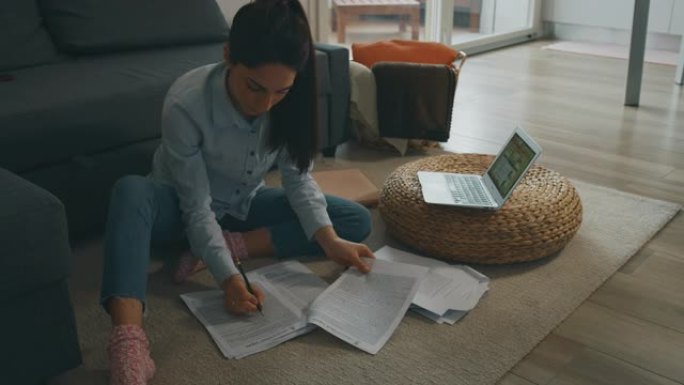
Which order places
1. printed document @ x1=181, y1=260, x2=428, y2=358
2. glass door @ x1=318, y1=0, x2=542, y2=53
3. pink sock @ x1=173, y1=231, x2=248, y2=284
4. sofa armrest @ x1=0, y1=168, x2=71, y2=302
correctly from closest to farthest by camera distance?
sofa armrest @ x1=0, y1=168, x2=71, y2=302 < printed document @ x1=181, y1=260, x2=428, y2=358 < pink sock @ x1=173, y1=231, x2=248, y2=284 < glass door @ x1=318, y1=0, x2=542, y2=53

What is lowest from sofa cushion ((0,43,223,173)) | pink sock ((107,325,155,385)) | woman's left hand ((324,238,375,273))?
pink sock ((107,325,155,385))

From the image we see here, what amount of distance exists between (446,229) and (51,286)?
3.05ft

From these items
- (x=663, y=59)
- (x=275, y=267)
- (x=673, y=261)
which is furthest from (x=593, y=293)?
(x=663, y=59)

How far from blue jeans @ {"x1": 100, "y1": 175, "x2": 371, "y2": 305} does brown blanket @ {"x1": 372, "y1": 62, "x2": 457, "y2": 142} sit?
85 cm

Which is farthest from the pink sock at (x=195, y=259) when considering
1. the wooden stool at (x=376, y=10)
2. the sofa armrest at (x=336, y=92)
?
the wooden stool at (x=376, y=10)

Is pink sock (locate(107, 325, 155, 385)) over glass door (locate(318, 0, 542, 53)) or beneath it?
beneath

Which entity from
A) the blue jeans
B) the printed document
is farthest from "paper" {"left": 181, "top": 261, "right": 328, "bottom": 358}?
the blue jeans

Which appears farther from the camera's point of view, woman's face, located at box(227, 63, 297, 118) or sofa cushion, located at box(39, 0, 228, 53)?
sofa cushion, located at box(39, 0, 228, 53)

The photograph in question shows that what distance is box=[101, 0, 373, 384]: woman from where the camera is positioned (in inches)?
53.4

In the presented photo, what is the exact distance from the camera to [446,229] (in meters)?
1.76

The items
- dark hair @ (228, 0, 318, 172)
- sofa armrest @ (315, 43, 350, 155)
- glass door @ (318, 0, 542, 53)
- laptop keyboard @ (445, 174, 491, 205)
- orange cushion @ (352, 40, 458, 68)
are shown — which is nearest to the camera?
dark hair @ (228, 0, 318, 172)

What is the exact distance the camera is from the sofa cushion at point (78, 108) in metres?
1.75

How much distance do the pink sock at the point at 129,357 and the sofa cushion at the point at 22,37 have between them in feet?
4.14

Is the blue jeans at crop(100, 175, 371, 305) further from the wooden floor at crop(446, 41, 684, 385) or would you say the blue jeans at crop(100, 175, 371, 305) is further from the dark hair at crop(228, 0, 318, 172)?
the wooden floor at crop(446, 41, 684, 385)
